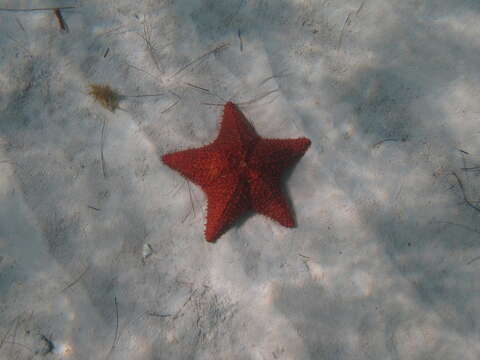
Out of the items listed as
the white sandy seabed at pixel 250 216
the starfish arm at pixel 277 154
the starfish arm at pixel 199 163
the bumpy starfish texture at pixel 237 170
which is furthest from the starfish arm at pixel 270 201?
the starfish arm at pixel 199 163

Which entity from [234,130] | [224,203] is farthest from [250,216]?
[234,130]

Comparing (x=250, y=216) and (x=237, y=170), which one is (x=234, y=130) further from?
(x=250, y=216)

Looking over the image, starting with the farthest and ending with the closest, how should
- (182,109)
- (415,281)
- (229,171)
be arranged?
(182,109)
(415,281)
(229,171)

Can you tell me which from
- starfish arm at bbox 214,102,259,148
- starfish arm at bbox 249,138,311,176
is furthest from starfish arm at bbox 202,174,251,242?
starfish arm at bbox 214,102,259,148

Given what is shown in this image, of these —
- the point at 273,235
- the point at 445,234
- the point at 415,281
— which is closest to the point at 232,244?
the point at 273,235

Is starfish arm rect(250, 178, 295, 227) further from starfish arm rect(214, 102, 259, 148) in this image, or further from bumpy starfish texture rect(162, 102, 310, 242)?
starfish arm rect(214, 102, 259, 148)

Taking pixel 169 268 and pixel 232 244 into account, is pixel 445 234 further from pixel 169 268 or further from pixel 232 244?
pixel 169 268

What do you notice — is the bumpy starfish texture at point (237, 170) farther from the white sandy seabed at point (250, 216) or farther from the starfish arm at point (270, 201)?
the white sandy seabed at point (250, 216)
